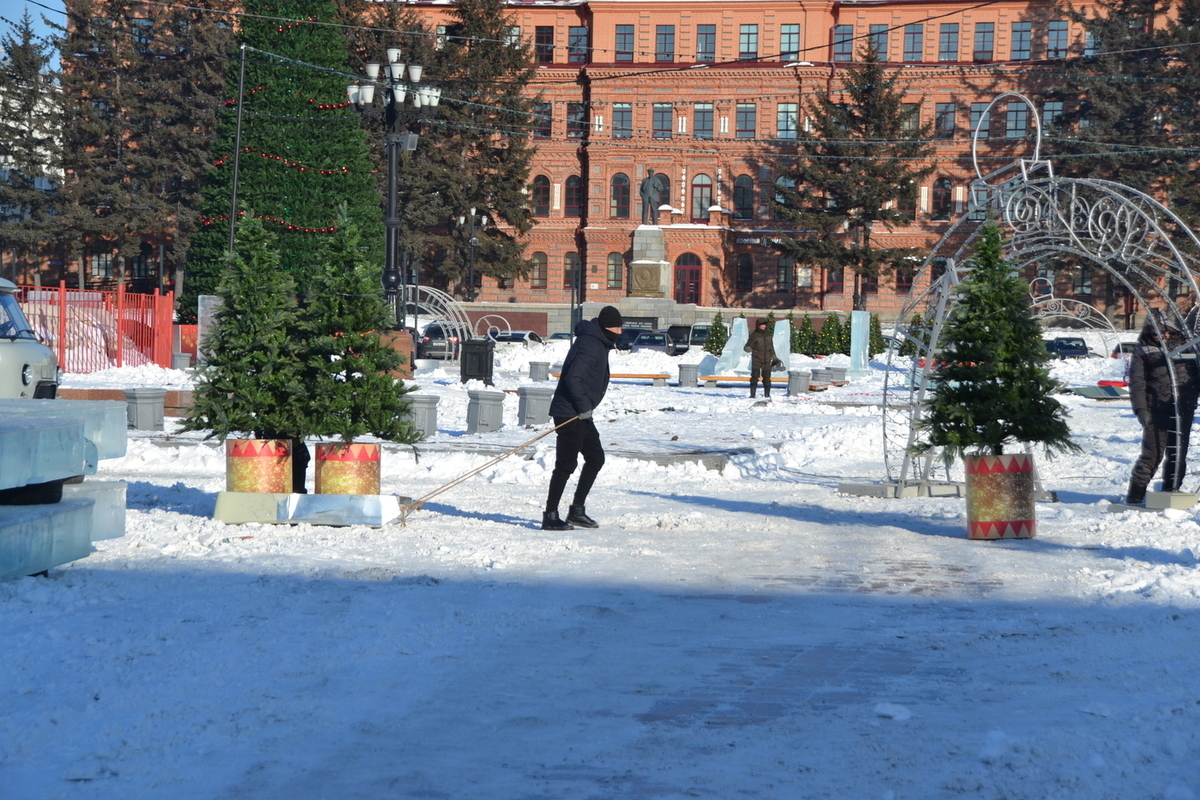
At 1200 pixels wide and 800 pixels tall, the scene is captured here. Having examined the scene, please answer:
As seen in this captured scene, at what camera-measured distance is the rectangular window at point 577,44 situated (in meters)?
70.4

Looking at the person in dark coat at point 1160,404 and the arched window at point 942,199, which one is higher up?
the arched window at point 942,199

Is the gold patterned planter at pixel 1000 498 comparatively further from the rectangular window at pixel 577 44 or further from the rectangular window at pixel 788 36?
the rectangular window at pixel 577 44

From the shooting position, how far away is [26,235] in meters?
61.0

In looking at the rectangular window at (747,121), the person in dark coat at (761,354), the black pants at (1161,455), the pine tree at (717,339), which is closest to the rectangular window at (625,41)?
the rectangular window at (747,121)

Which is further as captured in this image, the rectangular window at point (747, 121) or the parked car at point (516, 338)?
the rectangular window at point (747, 121)

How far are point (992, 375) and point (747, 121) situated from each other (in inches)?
2350

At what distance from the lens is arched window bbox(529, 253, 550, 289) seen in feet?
233

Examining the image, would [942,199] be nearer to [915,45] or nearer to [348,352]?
[915,45]

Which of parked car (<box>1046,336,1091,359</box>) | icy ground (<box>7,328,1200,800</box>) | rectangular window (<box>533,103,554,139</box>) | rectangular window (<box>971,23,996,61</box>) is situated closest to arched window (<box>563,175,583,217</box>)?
rectangular window (<box>533,103,554,139</box>)

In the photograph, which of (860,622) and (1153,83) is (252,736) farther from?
(1153,83)

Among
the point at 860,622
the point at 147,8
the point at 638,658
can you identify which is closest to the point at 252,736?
the point at 638,658

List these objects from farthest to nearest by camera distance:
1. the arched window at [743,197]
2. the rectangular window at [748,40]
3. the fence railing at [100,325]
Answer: the arched window at [743,197], the rectangular window at [748,40], the fence railing at [100,325]

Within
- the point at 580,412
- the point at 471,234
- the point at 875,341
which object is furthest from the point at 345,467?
the point at 471,234

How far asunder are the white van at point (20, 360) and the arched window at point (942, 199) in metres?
59.0
